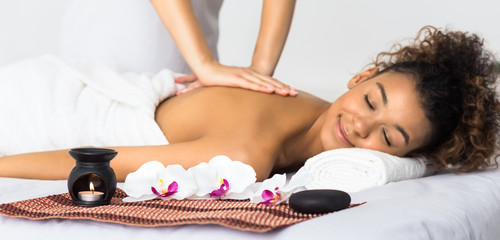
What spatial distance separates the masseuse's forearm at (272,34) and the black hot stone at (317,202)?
3.89 ft

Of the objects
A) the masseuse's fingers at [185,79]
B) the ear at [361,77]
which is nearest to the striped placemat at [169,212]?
the ear at [361,77]

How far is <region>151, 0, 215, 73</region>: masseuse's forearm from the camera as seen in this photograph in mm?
2348

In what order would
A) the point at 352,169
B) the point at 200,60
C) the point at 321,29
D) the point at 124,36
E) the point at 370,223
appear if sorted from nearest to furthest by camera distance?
the point at 370,223 → the point at 352,169 → the point at 200,60 → the point at 124,36 → the point at 321,29

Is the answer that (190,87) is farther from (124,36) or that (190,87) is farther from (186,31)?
(124,36)

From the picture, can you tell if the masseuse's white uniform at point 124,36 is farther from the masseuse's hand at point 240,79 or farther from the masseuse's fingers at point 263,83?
the masseuse's fingers at point 263,83

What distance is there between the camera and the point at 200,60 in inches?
91.6

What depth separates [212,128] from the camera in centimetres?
196

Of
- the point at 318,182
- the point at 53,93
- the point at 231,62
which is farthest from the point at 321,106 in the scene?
the point at 231,62

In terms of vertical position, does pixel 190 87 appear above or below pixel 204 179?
above

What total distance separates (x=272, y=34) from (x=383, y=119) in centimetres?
78

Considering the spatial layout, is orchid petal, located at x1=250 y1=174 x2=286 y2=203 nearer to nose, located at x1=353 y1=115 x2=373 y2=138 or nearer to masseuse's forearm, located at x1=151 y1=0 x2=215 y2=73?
nose, located at x1=353 y1=115 x2=373 y2=138

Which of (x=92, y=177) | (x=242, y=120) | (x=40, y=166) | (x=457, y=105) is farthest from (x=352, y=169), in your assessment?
(x=40, y=166)

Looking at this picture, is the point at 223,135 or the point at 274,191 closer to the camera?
the point at 274,191

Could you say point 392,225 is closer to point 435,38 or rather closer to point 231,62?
point 435,38
